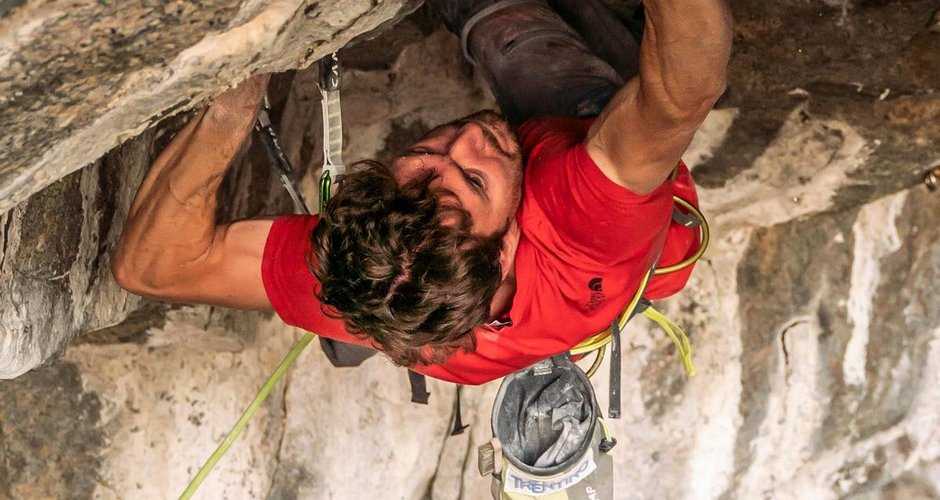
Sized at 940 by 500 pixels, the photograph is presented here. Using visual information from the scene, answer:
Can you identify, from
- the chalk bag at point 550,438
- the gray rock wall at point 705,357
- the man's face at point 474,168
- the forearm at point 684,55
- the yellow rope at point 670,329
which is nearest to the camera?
the forearm at point 684,55

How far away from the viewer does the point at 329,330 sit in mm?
1995

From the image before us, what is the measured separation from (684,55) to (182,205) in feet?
3.07

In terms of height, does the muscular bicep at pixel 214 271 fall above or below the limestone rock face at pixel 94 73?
below

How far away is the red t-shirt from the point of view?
1.70m


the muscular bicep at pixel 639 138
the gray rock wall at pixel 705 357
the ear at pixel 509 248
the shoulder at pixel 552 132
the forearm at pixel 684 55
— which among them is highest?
the forearm at pixel 684 55

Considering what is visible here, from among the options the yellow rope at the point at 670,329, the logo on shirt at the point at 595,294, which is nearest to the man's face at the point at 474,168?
the logo on shirt at the point at 595,294

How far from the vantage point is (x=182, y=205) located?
1.83 metres

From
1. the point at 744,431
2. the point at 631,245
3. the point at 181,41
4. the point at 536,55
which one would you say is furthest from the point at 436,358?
the point at 744,431

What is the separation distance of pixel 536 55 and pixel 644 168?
0.67 metres

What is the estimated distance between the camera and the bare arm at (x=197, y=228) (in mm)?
1699

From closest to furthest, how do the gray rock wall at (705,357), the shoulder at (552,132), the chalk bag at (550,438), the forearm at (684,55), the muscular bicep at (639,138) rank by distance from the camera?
the forearm at (684,55) < the muscular bicep at (639,138) < the shoulder at (552,132) < the chalk bag at (550,438) < the gray rock wall at (705,357)

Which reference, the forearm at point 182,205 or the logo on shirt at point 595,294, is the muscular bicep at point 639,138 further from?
the forearm at point 182,205

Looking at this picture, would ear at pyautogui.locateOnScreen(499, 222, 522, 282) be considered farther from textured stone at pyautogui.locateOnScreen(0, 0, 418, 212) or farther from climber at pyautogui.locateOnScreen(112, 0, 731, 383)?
textured stone at pyautogui.locateOnScreen(0, 0, 418, 212)

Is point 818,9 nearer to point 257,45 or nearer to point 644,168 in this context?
point 644,168
